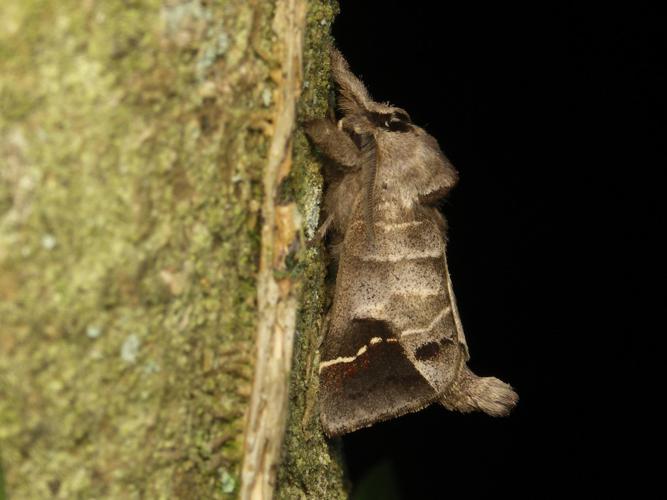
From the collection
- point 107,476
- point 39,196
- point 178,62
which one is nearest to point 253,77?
point 178,62

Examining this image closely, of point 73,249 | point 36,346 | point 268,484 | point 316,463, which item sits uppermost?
point 73,249

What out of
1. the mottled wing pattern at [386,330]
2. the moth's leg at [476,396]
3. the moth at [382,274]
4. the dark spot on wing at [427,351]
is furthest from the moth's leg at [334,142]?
the moth's leg at [476,396]

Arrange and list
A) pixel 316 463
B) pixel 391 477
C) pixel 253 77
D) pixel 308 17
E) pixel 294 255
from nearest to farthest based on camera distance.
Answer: pixel 253 77 → pixel 294 255 → pixel 308 17 → pixel 316 463 → pixel 391 477

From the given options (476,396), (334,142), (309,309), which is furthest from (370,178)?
(476,396)

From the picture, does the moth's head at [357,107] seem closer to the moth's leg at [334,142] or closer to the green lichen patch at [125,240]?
the moth's leg at [334,142]

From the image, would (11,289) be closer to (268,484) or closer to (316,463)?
(268,484)
